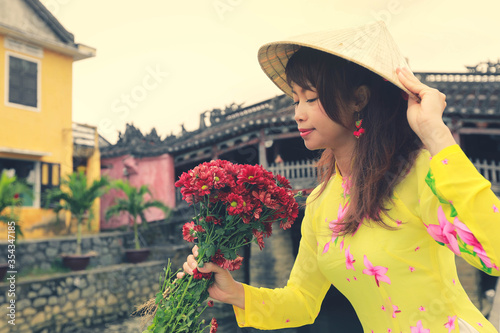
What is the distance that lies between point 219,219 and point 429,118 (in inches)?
31.1

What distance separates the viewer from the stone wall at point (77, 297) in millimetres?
9477

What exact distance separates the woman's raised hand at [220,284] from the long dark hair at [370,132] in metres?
0.46

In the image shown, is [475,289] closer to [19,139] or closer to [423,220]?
[423,220]

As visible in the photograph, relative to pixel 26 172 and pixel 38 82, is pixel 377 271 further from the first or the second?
pixel 38 82

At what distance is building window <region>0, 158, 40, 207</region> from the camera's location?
39.2 ft

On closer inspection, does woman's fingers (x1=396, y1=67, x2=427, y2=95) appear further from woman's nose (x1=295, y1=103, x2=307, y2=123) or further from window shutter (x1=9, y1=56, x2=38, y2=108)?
window shutter (x1=9, y1=56, x2=38, y2=108)

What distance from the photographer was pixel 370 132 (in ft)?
4.80

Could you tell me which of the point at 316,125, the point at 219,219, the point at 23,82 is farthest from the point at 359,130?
the point at 23,82

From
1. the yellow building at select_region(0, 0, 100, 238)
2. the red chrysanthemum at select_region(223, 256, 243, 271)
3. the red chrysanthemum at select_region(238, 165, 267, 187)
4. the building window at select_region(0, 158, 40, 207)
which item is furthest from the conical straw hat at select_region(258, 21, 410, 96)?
the building window at select_region(0, 158, 40, 207)

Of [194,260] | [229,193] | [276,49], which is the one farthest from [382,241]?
[276,49]

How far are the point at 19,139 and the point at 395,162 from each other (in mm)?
12879

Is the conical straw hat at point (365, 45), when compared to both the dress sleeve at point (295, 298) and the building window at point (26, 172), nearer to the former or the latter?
the dress sleeve at point (295, 298)

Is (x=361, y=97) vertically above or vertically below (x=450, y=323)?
above

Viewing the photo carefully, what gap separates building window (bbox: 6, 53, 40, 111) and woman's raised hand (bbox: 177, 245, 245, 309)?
40.9ft
